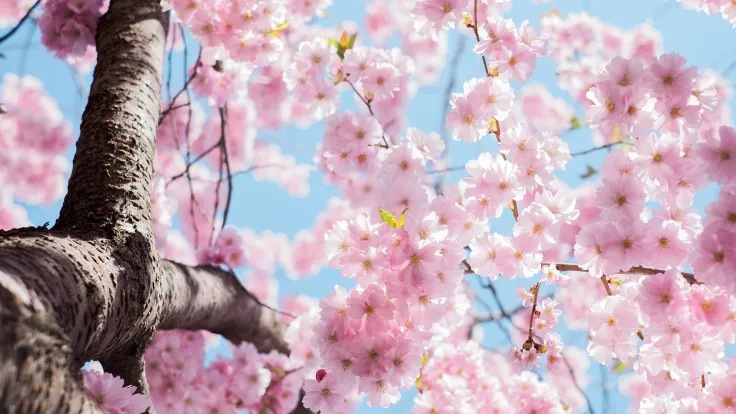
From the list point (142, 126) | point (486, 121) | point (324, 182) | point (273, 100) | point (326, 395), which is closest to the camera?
point (142, 126)

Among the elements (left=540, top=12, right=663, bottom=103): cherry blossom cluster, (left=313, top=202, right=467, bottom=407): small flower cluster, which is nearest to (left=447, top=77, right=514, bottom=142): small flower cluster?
(left=313, top=202, right=467, bottom=407): small flower cluster

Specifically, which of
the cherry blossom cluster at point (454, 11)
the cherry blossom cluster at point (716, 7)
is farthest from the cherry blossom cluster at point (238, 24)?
the cherry blossom cluster at point (716, 7)

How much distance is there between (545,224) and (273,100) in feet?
8.80

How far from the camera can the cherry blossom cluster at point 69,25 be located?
211 cm

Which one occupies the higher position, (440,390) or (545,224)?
(545,224)

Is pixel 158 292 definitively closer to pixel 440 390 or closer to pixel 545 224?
pixel 545 224

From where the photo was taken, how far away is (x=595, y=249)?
1398 millimetres

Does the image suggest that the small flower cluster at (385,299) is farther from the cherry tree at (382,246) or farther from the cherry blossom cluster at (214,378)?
the cherry blossom cluster at (214,378)

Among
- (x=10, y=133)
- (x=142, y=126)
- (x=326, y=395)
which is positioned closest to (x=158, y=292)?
(x=142, y=126)

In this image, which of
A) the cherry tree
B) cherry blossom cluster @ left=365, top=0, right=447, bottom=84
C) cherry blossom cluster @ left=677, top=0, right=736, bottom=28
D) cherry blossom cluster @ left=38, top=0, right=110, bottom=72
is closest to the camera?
the cherry tree

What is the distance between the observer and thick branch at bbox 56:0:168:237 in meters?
1.31

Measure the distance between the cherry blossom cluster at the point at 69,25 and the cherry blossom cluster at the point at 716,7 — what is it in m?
2.38

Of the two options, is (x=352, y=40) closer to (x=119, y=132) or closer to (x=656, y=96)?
(x=119, y=132)

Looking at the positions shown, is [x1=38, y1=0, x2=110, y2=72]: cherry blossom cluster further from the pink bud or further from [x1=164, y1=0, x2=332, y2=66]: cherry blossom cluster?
the pink bud
